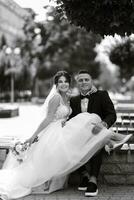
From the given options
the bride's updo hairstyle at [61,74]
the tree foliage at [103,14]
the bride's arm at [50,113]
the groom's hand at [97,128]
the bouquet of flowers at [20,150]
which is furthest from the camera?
the bride's updo hairstyle at [61,74]

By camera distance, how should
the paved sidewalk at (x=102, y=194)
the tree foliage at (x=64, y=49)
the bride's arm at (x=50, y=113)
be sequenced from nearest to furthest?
the paved sidewalk at (x=102, y=194) < the bride's arm at (x=50, y=113) < the tree foliage at (x=64, y=49)

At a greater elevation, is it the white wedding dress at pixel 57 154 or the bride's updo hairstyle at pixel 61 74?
the bride's updo hairstyle at pixel 61 74

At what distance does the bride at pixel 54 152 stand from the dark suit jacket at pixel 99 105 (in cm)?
32

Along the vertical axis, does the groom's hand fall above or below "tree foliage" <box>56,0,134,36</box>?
below

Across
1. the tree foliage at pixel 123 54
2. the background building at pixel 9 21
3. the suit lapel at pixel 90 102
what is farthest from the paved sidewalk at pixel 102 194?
the background building at pixel 9 21

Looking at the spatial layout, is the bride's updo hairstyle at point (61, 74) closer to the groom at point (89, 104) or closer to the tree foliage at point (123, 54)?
the groom at point (89, 104)

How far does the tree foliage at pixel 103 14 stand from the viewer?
21.1 ft

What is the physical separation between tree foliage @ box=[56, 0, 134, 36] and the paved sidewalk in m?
2.16

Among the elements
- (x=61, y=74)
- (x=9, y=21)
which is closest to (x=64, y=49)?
(x=9, y=21)

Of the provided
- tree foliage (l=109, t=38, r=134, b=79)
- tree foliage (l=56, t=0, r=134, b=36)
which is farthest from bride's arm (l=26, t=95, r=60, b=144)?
tree foliage (l=109, t=38, r=134, b=79)

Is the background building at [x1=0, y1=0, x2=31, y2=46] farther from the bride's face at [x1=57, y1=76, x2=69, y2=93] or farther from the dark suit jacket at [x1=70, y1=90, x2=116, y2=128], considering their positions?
the dark suit jacket at [x1=70, y1=90, x2=116, y2=128]

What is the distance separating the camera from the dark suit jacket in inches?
277

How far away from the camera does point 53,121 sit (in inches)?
279

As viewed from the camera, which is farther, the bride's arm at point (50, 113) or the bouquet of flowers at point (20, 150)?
the bouquet of flowers at point (20, 150)
